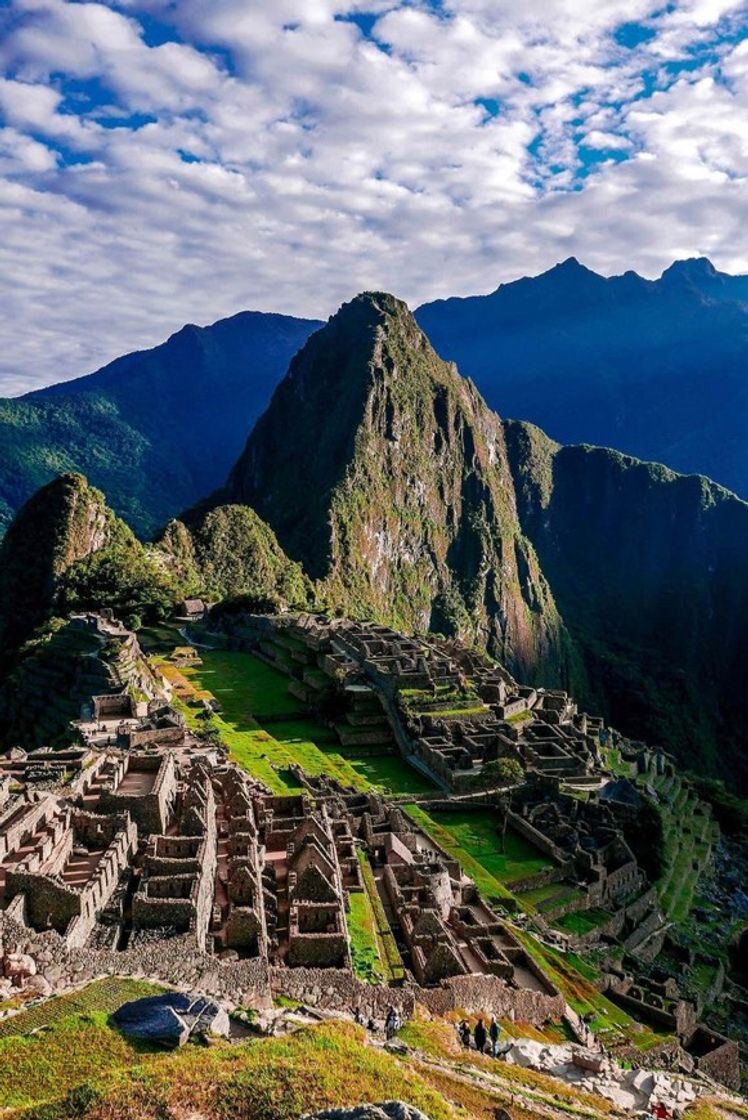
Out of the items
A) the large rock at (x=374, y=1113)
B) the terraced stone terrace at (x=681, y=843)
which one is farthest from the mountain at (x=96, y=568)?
the large rock at (x=374, y=1113)

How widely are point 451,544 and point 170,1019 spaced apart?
498 ft

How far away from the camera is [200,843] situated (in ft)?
65.2

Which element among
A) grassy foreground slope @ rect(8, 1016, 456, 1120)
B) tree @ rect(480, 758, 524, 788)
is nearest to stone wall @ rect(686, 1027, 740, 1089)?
tree @ rect(480, 758, 524, 788)

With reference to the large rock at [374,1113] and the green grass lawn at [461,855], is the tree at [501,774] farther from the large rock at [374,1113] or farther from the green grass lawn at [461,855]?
the large rock at [374,1113]

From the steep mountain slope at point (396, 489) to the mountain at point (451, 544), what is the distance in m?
0.35

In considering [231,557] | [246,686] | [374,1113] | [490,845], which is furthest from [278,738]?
[231,557]

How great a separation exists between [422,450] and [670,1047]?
461 ft

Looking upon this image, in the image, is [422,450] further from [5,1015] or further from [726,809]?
[5,1015]

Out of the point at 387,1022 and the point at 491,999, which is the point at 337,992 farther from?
the point at 491,999

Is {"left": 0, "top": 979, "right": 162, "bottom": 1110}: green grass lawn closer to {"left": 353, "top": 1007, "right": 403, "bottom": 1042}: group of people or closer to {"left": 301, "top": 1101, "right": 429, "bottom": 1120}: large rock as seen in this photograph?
{"left": 301, "top": 1101, "right": 429, "bottom": 1120}: large rock

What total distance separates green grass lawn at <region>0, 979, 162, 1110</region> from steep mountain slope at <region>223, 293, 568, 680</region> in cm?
10878

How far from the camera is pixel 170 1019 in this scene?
12.1 meters

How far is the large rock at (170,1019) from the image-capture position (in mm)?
11750

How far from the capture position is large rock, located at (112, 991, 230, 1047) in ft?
38.5
